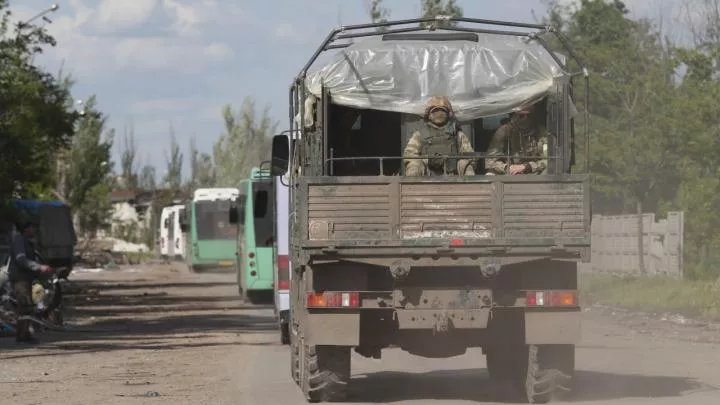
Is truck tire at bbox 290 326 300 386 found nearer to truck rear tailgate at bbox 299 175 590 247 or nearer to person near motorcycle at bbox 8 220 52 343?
truck rear tailgate at bbox 299 175 590 247

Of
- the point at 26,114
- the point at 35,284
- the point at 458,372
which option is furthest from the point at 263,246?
the point at 458,372

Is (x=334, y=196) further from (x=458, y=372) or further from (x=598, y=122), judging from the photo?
(x=598, y=122)

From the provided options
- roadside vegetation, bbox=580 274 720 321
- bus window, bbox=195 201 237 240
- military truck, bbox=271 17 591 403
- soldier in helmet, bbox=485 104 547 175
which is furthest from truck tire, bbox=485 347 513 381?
bus window, bbox=195 201 237 240

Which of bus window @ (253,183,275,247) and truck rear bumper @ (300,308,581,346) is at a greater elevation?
bus window @ (253,183,275,247)

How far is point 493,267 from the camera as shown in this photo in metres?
12.6

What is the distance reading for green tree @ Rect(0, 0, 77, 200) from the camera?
3262 cm

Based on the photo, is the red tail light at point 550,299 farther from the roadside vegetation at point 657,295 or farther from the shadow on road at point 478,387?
the roadside vegetation at point 657,295

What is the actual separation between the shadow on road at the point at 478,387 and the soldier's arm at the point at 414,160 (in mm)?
2047

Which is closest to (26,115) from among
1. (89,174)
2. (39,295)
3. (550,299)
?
(39,295)

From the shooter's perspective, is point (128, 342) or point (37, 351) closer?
point (37, 351)

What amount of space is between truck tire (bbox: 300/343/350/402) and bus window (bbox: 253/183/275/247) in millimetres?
17384

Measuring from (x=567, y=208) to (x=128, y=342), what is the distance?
1162 centimetres

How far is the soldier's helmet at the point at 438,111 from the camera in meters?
13.7

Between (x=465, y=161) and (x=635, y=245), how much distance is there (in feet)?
82.9
